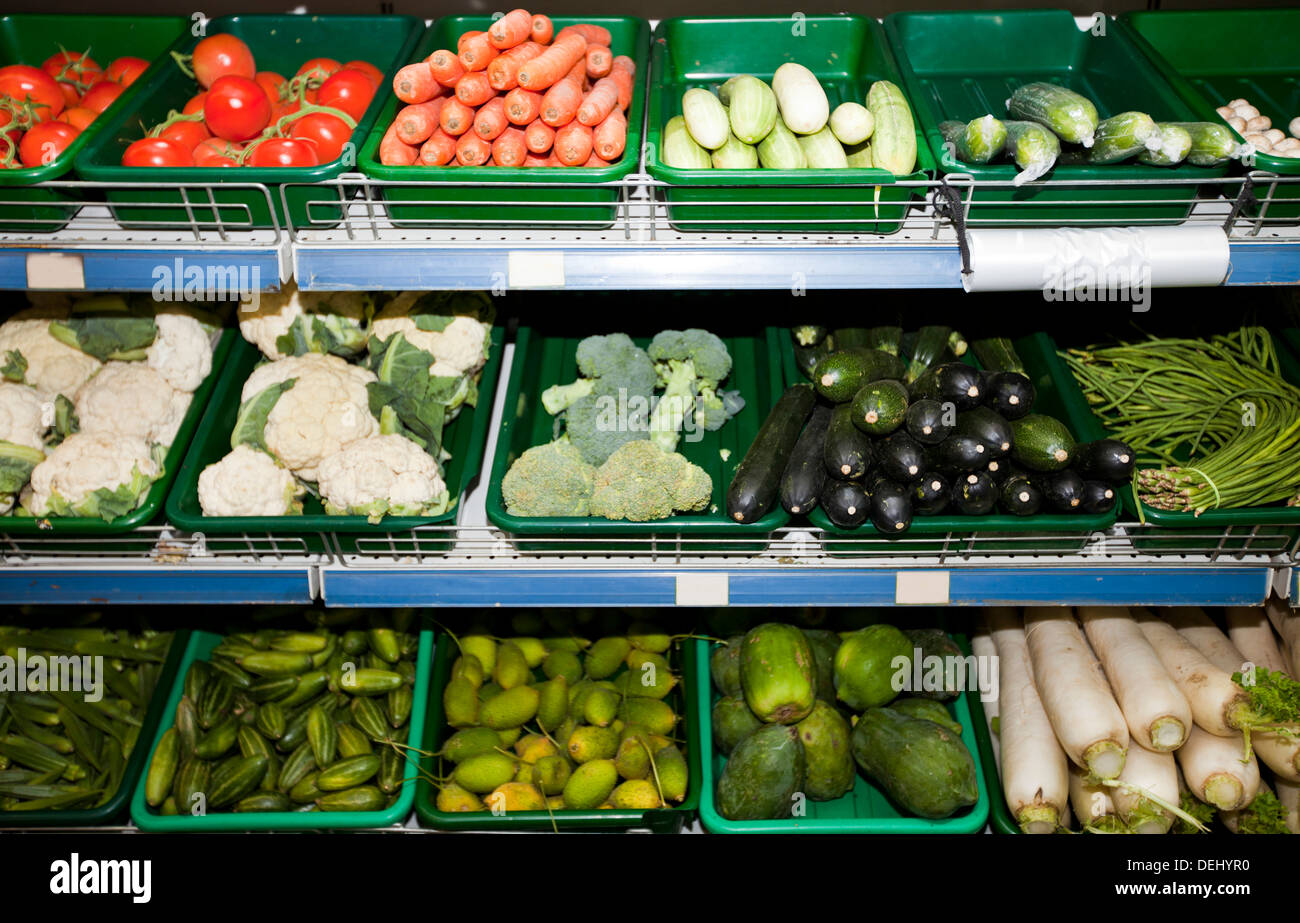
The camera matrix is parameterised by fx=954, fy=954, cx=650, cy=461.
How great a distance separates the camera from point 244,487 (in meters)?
1.81

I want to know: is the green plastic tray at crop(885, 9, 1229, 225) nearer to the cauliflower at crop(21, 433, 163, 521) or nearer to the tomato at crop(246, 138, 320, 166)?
the tomato at crop(246, 138, 320, 166)

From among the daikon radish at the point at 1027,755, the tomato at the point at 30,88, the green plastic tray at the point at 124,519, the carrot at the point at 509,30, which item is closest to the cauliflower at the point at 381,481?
the green plastic tray at the point at 124,519

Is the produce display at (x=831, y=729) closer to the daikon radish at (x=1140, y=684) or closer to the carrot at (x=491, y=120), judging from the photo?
the daikon radish at (x=1140, y=684)

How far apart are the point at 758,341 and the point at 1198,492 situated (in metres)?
0.98

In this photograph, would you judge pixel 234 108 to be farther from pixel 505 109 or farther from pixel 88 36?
pixel 88 36

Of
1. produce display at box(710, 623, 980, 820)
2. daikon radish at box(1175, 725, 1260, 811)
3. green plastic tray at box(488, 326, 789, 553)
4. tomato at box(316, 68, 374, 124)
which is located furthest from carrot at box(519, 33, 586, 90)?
daikon radish at box(1175, 725, 1260, 811)

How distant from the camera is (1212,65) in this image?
200 cm

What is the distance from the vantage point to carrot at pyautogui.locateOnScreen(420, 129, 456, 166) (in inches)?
62.6

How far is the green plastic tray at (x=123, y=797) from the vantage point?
6.79ft

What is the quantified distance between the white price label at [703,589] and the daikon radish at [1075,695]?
31.5 inches

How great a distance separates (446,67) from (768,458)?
91 centimetres

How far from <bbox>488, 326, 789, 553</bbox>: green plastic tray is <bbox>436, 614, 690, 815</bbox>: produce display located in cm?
52

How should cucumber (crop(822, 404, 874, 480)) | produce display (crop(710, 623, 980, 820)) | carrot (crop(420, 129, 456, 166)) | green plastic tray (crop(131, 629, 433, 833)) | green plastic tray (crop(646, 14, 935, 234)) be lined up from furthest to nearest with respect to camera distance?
green plastic tray (crop(131, 629, 433, 833)) < produce display (crop(710, 623, 980, 820)) < cucumber (crop(822, 404, 874, 480)) < carrot (crop(420, 129, 456, 166)) < green plastic tray (crop(646, 14, 935, 234))
